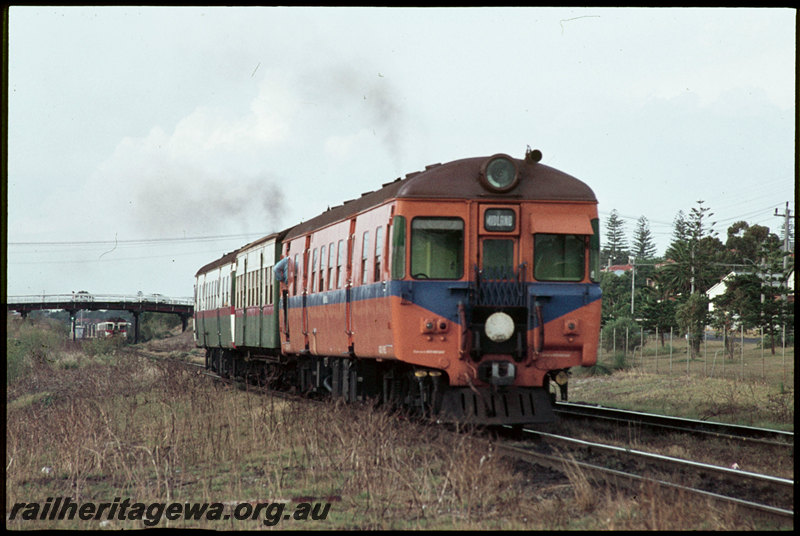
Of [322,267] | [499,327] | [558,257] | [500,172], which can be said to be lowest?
[499,327]

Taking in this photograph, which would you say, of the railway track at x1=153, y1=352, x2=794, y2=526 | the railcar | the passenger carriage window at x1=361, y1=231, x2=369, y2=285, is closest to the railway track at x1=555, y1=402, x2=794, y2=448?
the railway track at x1=153, y1=352, x2=794, y2=526

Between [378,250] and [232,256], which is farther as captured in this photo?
[232,256]

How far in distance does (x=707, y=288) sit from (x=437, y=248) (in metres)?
66.4

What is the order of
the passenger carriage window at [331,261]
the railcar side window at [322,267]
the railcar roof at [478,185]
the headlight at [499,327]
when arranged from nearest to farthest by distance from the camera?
the headlight at [499,327] → the railcar roof at [478,185] → the passenger carriage window at [331,261] → the railcar side window at [322,267]

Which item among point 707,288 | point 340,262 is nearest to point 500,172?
point 340,262

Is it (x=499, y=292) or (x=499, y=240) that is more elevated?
(x=499, y=240)

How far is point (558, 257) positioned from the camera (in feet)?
41.5

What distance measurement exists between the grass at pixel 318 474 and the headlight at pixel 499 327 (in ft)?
4.54

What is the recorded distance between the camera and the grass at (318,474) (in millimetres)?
7863

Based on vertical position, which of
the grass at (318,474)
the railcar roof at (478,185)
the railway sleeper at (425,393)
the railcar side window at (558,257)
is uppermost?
the railcar roof at (478,185)

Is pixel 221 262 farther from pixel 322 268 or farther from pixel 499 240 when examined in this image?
pixel 499 240

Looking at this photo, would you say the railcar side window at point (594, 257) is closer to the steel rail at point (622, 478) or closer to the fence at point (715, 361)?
the steel rail at point (622, 478)

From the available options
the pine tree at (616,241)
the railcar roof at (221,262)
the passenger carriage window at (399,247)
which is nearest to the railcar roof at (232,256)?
the railcar roof at (221,262)

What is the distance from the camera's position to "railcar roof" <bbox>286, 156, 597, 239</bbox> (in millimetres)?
12492
